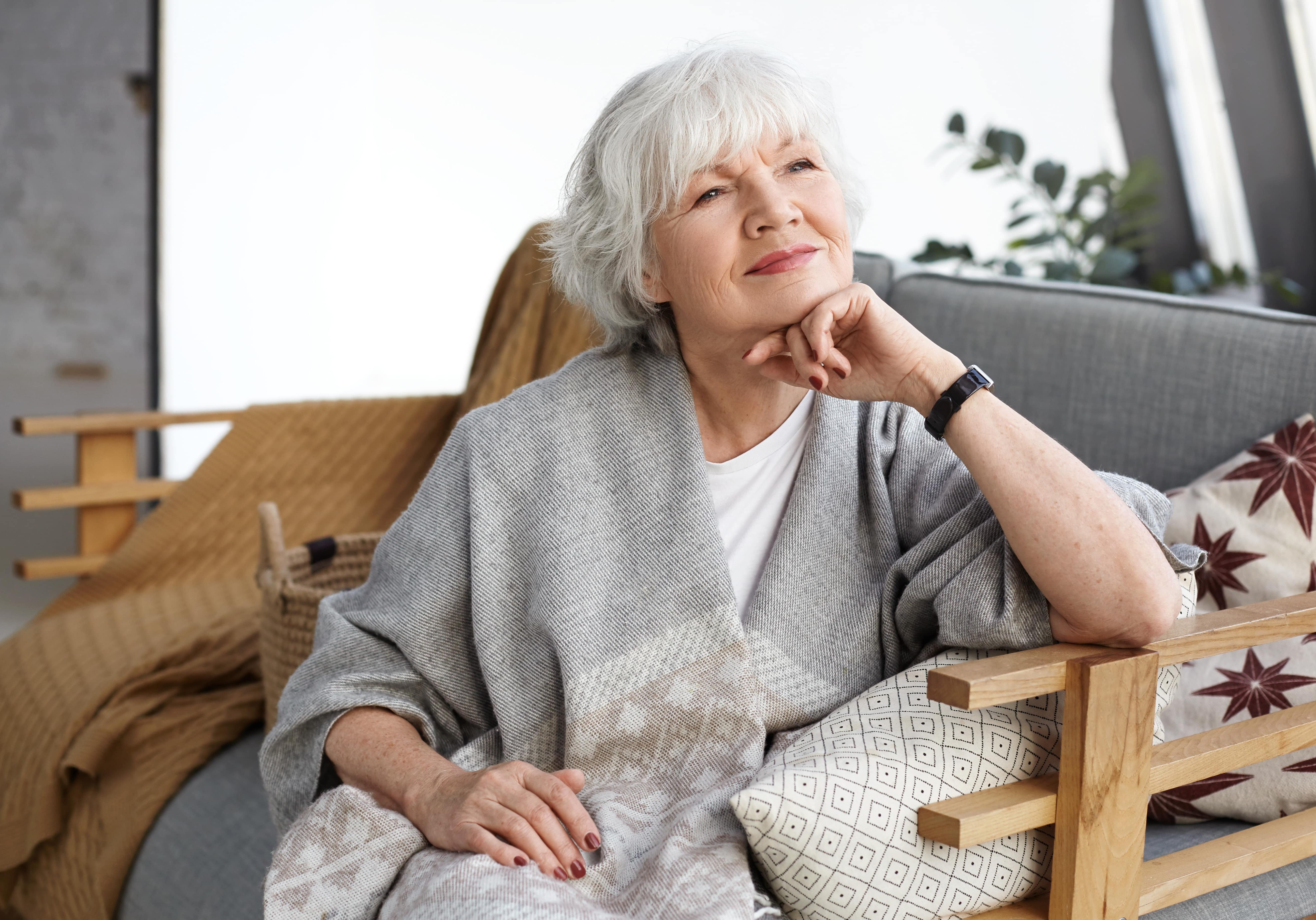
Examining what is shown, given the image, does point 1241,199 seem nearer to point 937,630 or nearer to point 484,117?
point 484,117

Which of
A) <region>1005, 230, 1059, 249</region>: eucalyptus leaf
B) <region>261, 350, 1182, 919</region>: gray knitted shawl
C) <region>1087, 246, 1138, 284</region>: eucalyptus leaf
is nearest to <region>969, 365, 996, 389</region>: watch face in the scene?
<region>261, 350, 1182, 919</region>: gray knitted shawl

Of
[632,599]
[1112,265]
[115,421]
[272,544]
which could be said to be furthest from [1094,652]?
[115,421]

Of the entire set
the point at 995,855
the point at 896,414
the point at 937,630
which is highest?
the point at 896,414

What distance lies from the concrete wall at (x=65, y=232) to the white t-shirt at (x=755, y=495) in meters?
2.76

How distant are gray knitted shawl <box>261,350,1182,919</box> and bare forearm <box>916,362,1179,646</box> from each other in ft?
0.20

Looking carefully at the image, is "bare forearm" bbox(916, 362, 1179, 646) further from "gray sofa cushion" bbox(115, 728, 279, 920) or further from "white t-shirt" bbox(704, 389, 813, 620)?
"gray sofa cushion" bbox(115, 728, 279, 920)

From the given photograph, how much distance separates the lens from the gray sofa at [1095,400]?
155 centimetres

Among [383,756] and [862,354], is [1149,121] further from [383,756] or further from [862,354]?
[383,756]

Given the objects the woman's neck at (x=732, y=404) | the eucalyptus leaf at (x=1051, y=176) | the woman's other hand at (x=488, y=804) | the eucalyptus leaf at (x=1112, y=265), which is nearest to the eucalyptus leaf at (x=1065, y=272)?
the eucalyptus leaf at (x=1112, y=265)

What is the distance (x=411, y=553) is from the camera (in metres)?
1.36

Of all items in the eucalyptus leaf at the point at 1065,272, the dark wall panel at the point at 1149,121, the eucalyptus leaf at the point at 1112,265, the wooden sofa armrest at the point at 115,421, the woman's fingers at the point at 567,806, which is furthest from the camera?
the dark wall panel at the point at 1149,121

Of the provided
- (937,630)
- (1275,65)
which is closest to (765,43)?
(937,630)

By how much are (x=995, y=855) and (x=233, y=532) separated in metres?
2.05

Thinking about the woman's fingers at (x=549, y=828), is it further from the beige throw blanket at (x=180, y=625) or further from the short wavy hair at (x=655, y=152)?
the beige throw blanket at (x=180, y=625)
